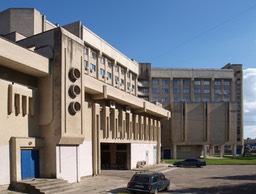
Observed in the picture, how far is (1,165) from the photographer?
19734mm

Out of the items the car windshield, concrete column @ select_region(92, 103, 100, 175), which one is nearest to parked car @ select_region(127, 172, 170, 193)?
the car windshield

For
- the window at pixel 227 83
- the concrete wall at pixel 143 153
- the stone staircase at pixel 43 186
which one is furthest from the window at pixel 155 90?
the stone staircase at pixel 43 186

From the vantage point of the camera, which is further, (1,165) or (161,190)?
(161,190)

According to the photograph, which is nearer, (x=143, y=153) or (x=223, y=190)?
(x=223, y=190)

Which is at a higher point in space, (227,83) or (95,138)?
(227,83)

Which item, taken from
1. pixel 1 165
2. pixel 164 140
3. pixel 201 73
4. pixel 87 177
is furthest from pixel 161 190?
pixel 201 73

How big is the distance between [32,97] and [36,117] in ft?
4.96

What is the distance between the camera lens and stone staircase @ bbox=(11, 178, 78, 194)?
1981 centimetres

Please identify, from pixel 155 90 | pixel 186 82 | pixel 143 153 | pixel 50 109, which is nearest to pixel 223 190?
pixel 50 109

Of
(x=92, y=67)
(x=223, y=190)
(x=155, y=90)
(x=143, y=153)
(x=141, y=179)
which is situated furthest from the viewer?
(x=155, y=90)

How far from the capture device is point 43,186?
20500mm

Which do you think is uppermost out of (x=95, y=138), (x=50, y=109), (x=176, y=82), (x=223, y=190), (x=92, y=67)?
(x=92, y=67)

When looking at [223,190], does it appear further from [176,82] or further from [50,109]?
[176,82]

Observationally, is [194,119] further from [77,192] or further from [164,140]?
[77,192]
